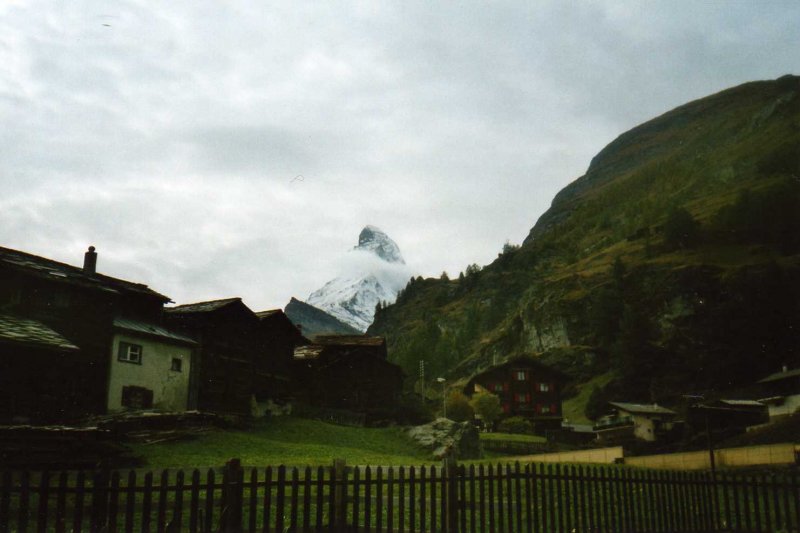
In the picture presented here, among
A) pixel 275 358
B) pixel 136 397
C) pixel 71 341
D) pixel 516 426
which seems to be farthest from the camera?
pixel 516 426

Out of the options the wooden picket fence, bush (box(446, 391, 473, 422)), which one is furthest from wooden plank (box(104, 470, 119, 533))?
bush (box(446, 391, 473, 422))

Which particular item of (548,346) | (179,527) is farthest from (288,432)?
(548,346)

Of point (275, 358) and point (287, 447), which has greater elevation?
point (275, 358)

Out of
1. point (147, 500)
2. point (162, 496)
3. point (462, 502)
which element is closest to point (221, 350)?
point (462, 502)

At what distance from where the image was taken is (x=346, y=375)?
6662 centimetres

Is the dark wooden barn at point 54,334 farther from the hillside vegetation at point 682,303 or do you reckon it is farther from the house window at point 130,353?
the hillside vegetation at point 682,303

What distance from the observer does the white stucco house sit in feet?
129

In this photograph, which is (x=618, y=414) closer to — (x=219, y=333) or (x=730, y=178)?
(x=219, y=333)

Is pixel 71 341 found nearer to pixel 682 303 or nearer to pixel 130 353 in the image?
pixel 130 353

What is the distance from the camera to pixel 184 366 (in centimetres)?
4531

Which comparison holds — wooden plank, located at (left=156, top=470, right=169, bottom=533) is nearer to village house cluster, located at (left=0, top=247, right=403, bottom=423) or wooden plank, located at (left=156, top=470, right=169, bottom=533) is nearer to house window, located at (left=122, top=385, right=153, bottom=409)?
village house cluster, located at (left=0, top=247, right=403, bottom=423)

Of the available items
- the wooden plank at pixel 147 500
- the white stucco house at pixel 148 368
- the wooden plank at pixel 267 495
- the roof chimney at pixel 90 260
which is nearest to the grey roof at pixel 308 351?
the white stucco house at pixel 148 368

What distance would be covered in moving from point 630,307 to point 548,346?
3815cm

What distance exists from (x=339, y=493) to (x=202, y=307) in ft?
124
